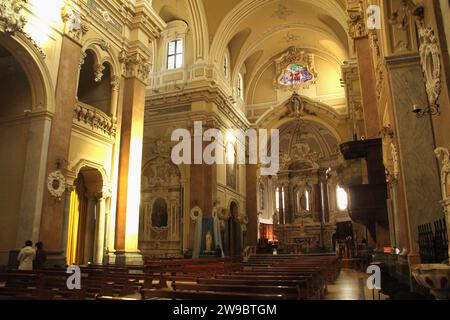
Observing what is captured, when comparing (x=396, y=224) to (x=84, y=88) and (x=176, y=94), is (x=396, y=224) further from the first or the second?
(x=176, y=94)

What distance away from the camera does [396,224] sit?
7395 mm

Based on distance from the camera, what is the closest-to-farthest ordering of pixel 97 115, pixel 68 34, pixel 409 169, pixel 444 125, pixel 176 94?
1. pixel 444 125
2. pixel 409 169
3. pixel 68 34
4. pixel 97 115
5. pixel 176 94

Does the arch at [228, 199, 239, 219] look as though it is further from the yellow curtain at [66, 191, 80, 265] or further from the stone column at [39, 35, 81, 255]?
the stone column at [39, 35, 81, 255]

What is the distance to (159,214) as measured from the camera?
1748 cm

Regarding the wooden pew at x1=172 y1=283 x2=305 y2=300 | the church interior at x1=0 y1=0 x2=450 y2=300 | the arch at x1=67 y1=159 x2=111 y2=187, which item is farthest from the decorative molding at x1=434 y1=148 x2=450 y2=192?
the arch at x1=67 y1=159 x2=111 y2=187

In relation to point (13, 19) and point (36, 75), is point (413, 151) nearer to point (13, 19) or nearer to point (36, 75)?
point (36, 75)

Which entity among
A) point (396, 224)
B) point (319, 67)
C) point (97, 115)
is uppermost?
point (319, 67)

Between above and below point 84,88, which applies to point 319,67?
above

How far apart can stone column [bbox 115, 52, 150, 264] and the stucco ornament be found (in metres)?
2.41

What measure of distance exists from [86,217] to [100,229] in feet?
2.80

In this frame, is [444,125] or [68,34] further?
[68,34]

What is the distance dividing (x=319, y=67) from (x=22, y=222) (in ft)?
64.5

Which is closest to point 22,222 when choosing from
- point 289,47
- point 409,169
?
point 409,169

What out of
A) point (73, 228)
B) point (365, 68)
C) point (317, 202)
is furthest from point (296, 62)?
point (73, 228)
